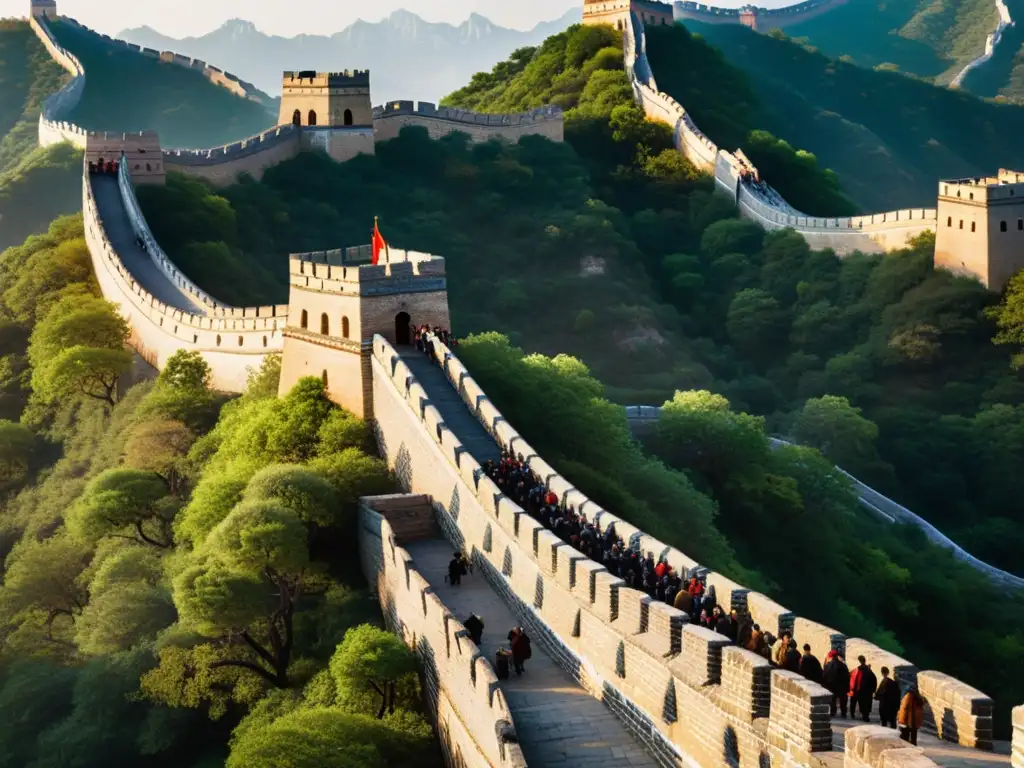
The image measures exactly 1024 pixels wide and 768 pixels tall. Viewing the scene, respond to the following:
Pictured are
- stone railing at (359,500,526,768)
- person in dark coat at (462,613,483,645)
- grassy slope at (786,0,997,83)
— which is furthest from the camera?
grassy slope at (786,0,997,83)

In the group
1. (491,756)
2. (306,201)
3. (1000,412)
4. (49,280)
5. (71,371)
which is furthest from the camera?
(306,201)

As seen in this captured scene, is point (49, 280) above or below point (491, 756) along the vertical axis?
above

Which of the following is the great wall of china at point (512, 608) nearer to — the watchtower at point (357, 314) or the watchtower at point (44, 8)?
the watchtower at point (357, 314)

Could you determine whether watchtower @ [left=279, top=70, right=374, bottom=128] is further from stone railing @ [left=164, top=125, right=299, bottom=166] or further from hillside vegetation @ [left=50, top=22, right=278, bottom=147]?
hillside vegetation @ [left=50, top=22, right=278, bottom=147]

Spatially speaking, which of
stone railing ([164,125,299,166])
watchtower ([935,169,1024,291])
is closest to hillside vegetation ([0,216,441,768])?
stone railing ([164,125,299,166])

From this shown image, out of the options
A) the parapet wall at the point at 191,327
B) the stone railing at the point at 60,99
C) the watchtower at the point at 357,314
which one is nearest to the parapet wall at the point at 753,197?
the stone railing at the point at 60,99

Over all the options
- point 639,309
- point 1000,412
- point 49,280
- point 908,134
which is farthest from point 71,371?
point 908,134

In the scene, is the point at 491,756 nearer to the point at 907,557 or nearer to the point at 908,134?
the point at 907,557
